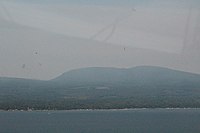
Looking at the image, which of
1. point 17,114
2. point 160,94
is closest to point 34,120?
point 17,114

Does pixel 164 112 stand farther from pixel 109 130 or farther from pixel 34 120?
pixel 109 130

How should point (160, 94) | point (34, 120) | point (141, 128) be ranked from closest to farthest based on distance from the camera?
point (141, 128) → point (34, 120) → point (160, 94)

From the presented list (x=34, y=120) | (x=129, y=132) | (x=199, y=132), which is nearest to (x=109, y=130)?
(x=129, y=132)

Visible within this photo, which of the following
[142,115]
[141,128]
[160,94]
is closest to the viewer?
[141,128]

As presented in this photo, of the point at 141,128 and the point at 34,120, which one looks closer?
the point at 141,128

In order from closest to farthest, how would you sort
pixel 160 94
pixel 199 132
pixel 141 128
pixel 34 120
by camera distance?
pixel 199 132 → pixel 141 128 → pixel 34 120 → pixel 160 94

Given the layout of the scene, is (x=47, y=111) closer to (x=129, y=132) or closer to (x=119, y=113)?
(x=119, y=113)
